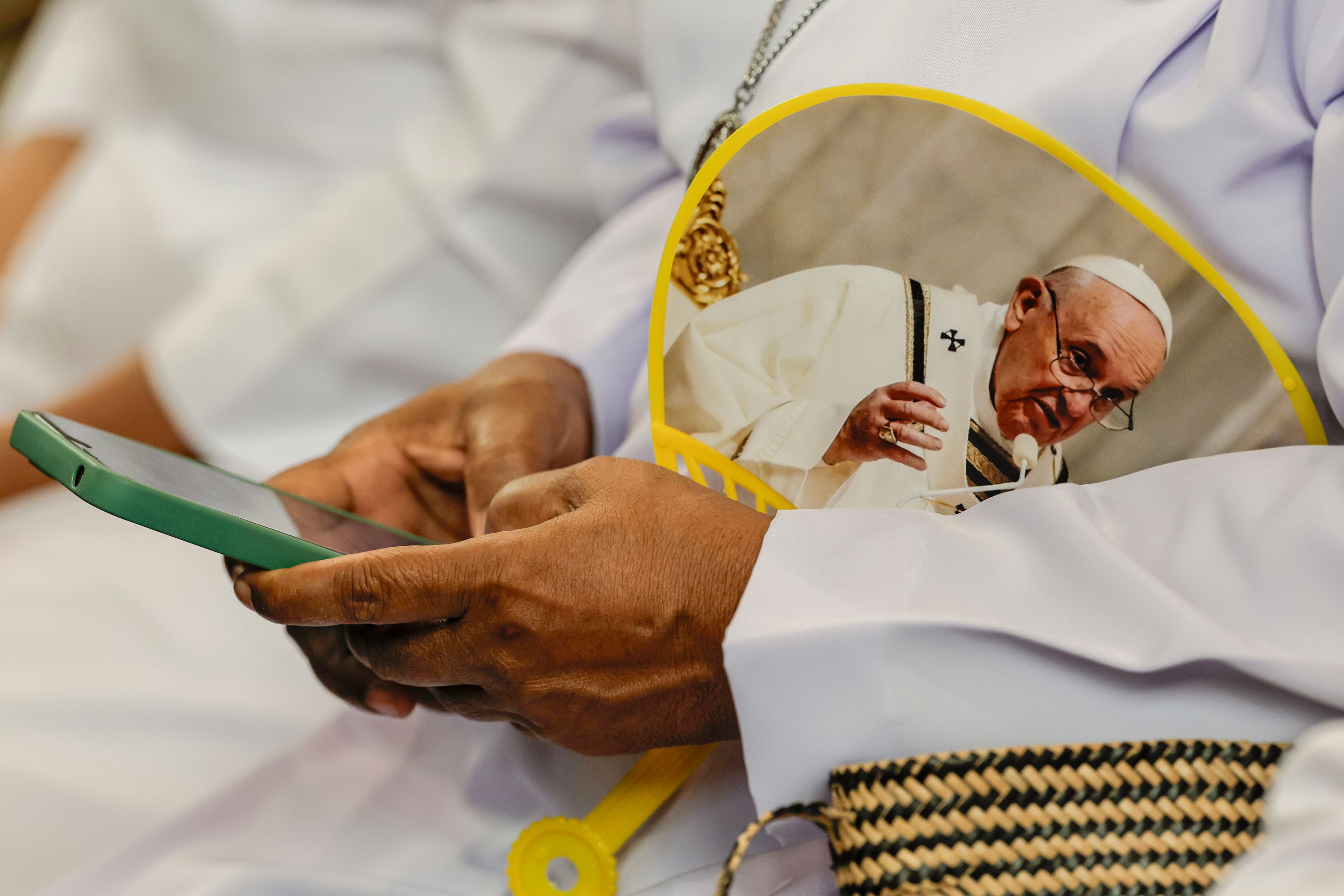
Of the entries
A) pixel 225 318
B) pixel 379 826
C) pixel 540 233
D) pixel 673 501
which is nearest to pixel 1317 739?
pixel 673 501

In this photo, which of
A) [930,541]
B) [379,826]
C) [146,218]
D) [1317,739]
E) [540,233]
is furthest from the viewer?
[146,218]

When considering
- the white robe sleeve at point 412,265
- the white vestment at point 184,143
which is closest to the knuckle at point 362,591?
the white robe sleeve at point 412,265

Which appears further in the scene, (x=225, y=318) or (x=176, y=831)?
(x=225, y=318)

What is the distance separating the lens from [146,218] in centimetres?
109

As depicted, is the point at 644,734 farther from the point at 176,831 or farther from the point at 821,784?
the point at 176,831

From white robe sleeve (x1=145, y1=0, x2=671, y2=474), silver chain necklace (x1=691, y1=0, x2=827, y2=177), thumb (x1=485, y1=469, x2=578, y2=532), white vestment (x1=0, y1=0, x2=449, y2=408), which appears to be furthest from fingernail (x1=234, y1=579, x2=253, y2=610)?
white vestment (x1=0, y1=0, x2=449, y2=408)

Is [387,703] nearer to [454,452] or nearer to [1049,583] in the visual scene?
[454,452]

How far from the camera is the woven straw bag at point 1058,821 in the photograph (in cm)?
36

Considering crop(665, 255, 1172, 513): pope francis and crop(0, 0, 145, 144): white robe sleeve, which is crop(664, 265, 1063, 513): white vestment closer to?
crop(665, 255, 1172, 513): pope francis

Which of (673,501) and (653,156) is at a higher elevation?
(653,156)

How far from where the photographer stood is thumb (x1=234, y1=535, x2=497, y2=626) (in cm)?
42

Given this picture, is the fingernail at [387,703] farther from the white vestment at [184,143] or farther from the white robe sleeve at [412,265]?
the white vestment at [184,143]

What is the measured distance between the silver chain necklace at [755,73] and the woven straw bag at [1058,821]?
14.5 inches

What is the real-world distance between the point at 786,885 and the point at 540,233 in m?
0.66
